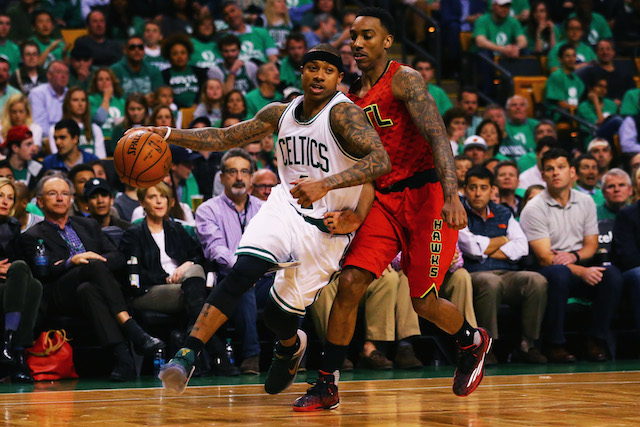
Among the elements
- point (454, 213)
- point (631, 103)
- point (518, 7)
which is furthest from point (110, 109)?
point (518, 7)

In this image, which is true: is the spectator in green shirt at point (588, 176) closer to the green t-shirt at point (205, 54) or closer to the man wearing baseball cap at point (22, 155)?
the green t-shirt at point (205, 54)

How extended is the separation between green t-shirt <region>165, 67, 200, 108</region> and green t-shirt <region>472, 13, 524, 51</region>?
4.37 meters

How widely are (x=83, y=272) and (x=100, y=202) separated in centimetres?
92

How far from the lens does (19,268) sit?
681 cm

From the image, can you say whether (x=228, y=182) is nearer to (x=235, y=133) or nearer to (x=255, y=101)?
(x=235, y=133)

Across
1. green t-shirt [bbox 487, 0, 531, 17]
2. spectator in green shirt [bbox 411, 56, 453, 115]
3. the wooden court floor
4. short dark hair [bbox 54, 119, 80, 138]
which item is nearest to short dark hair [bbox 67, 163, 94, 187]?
short dark hair [bbox 54, 119, 80, 138]

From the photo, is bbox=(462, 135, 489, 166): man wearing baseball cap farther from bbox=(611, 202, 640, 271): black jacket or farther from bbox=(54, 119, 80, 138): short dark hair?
bbox=(54, 119, 80, 138): short dark hair

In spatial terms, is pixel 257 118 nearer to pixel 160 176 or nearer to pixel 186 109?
pixel 160 176

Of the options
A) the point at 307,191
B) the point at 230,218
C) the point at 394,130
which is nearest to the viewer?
the point at 307,191

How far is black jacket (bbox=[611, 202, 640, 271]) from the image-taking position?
8344 mm

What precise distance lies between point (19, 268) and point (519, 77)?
8.44 meters

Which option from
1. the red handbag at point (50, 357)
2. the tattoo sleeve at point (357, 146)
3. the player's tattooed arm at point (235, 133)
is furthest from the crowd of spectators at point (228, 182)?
the tattoo sleeve at point (357, 146)

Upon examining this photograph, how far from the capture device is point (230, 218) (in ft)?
25.1

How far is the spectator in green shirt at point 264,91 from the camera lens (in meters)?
10.8
